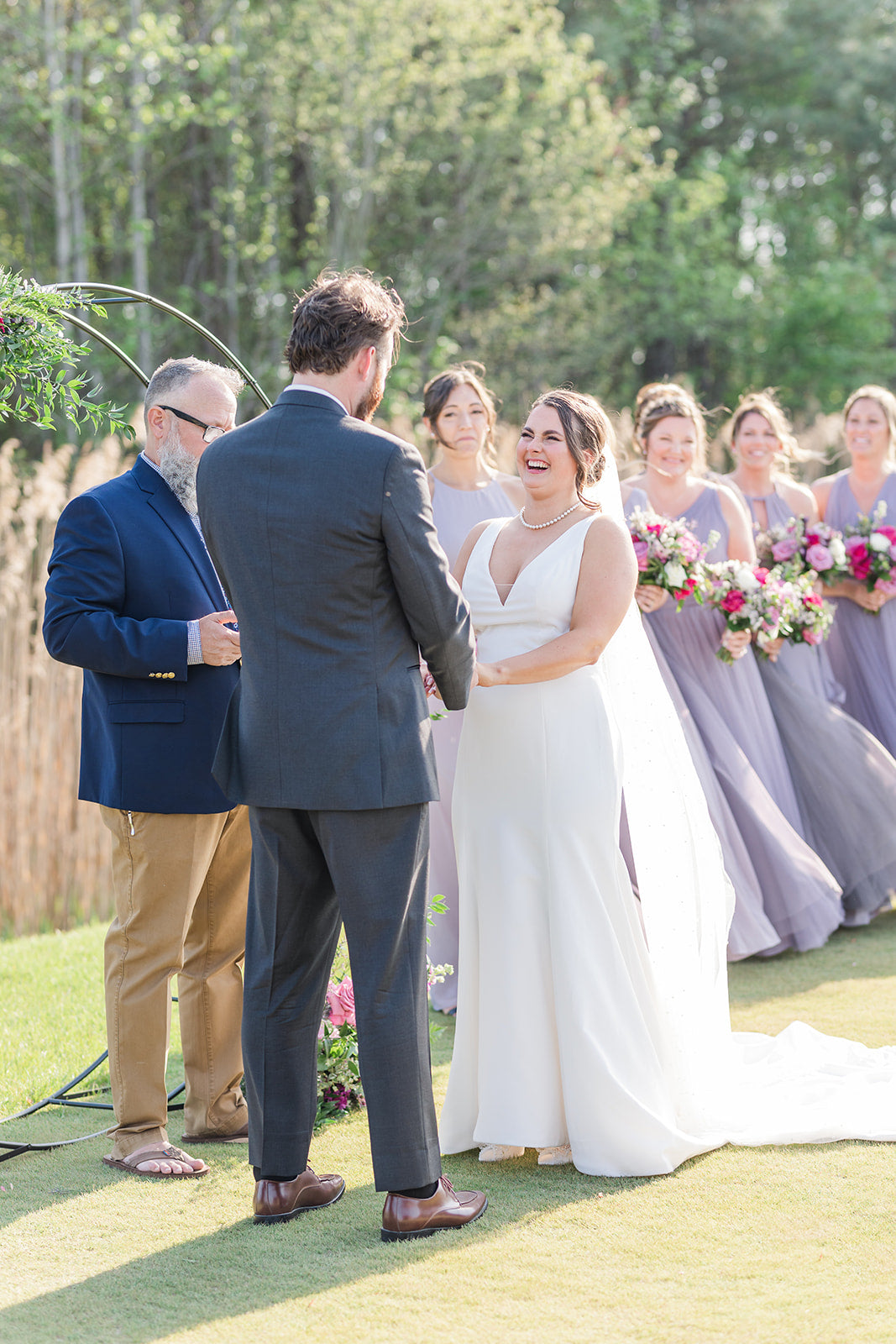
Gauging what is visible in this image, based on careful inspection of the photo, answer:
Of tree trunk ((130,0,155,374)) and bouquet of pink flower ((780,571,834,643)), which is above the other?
tree trunk ((130,0,155,374))

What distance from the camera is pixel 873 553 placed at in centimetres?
712

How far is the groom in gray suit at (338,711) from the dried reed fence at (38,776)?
3.79 m

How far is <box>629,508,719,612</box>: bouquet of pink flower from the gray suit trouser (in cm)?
292

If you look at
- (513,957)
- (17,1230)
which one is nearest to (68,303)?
(513,957)

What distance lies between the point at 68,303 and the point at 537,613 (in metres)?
→ 1.59

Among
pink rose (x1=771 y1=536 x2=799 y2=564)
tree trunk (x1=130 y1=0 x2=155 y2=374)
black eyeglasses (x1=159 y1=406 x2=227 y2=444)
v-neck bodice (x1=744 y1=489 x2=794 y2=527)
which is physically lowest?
pink rose (x1=771 y1=536 x2=799 y2=564)

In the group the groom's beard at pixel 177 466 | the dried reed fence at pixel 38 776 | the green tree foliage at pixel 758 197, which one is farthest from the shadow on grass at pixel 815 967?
the green tree foliage at pixel 758 197

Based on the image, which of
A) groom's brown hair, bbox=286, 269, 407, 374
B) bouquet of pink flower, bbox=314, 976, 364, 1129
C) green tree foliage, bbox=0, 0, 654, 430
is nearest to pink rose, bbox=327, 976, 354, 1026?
bouquet of pink flower, bbox=314, 976, 364, 1129

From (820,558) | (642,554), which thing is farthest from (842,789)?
(642,554)

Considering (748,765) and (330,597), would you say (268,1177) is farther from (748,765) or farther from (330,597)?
(748,765)

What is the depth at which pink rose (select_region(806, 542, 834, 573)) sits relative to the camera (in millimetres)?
6883

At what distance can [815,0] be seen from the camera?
21656 millimetres

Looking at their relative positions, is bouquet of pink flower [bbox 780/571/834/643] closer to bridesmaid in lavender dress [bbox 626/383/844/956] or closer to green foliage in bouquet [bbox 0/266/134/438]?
bridesmaid in lavender dress [bbox 626/383/844/956]

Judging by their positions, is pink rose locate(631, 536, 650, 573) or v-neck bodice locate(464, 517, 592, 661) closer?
v-neck bodice locate(464, 517, 592, 661)
